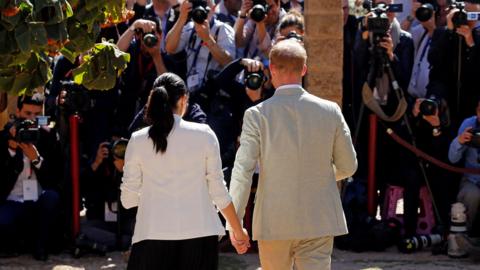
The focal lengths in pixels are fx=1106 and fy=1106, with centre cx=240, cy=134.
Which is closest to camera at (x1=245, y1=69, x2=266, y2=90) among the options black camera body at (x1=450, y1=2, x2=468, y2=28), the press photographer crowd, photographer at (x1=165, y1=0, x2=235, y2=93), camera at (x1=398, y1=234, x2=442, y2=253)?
the press photographer crowd

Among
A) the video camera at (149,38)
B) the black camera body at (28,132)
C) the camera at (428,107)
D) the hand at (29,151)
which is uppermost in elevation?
the video camera at (149,38)

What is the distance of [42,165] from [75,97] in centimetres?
65

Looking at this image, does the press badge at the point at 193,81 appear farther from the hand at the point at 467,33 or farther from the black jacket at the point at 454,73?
the hand at the point at 467,33

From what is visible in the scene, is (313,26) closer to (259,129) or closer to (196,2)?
(196,2)

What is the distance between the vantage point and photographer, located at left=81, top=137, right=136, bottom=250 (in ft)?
30.8

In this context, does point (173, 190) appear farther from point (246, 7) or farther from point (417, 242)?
point (246, 7)

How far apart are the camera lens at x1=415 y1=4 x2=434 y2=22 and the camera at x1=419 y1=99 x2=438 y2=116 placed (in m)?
0.85

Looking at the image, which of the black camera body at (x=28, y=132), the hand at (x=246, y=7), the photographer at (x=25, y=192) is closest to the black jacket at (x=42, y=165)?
the photographer at (x=25, y=192)

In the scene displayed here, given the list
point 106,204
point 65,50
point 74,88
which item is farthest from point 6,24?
point 106,204

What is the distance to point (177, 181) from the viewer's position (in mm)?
5957

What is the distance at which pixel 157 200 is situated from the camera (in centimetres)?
598

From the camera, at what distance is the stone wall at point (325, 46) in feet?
30.4

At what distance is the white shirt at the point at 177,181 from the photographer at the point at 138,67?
3.47 metres

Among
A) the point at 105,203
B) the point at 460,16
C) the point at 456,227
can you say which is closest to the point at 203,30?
the point at 105,203
